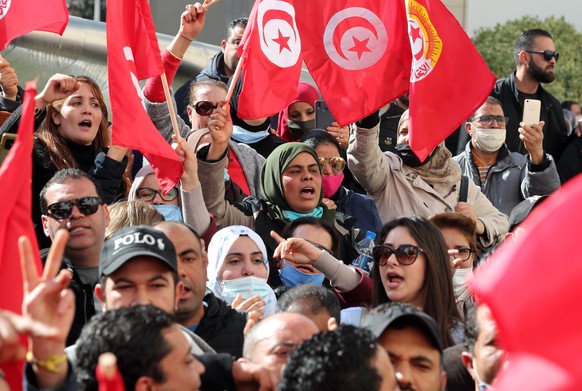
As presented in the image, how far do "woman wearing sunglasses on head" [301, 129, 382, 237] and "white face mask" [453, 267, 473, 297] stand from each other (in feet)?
2.75

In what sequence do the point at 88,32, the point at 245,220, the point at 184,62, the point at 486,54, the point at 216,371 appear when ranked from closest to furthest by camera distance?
the point at 216,371 < the point at 245,220 < the point at 88,32 < the point at 184,62 < the point at 486,54

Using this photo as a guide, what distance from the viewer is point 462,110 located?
302 inches

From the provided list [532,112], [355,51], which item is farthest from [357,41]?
[532,112]

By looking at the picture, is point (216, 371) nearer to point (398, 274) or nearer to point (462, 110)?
point (398, 274)

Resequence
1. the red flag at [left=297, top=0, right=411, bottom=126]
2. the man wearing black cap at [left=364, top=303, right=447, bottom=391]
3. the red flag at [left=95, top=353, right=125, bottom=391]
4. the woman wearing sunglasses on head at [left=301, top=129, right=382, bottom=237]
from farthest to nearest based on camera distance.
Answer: the woman wearing sunglasses on head at [left=301, top=129, right=382, bottom=237] → the red flag at [left=297, top=0, right=411, bottom=126] → the man wearing black cap at [left=364, top=303, right=447, bottom=391] → the red flag at [left=95, top=353, right=125, bottom=391]

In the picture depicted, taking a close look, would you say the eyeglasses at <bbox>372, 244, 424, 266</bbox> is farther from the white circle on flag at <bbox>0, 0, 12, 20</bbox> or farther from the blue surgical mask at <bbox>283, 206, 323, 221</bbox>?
the white circle on flag at <bbox>0, 0, 12, 20</bbox>

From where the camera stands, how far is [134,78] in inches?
266

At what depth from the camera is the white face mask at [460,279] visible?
6.98m

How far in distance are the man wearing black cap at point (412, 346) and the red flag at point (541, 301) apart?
1507 mm

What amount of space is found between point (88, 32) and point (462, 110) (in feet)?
14.2

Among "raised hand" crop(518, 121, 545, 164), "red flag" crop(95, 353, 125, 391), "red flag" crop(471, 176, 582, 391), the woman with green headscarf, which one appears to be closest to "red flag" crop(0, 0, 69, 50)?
the woman with green headscarf

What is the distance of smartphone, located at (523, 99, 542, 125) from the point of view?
8.66 metres

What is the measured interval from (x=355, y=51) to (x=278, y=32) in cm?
55

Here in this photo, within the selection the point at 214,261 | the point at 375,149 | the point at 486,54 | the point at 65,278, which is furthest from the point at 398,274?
the point at 486,54
